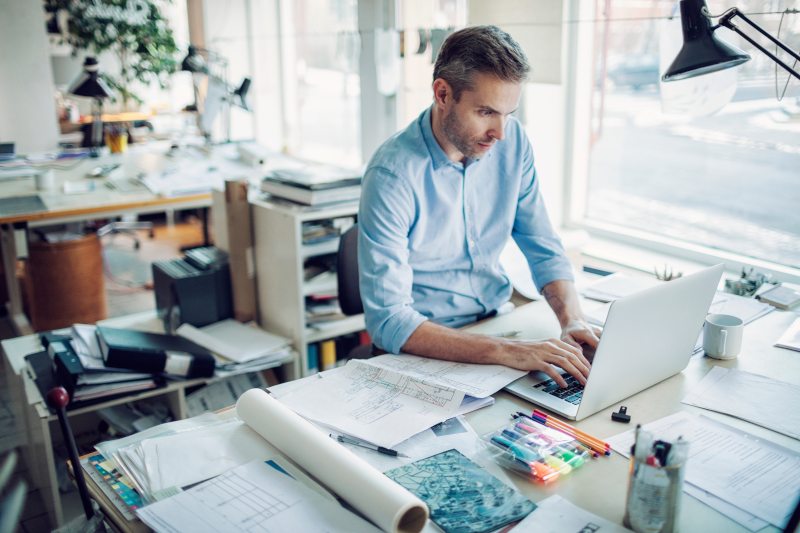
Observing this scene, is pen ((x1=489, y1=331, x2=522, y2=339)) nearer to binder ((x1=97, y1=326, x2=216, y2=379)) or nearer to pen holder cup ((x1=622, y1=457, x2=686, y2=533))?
pen holder cup ((x1=622, y1=457, x2=686, y2=533))

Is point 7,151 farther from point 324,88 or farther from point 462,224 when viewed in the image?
point 462,224

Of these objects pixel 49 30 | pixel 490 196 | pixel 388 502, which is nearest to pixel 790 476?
pixel 388 502

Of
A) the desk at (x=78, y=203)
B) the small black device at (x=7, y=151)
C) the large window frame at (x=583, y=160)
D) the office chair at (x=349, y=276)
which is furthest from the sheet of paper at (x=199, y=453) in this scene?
the small black device at (x=7, y=151)

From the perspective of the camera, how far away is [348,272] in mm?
1874

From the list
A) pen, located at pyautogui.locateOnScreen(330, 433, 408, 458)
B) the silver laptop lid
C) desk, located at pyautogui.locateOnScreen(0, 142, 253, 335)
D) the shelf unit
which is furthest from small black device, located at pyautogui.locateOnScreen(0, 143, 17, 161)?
the silver laptop lid

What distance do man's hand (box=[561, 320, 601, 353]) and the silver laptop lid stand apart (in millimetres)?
146

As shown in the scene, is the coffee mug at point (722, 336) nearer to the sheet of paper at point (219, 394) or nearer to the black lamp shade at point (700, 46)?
the black lamp shade at point (700, 46)

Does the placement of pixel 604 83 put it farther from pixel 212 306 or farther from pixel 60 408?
pixel 60 408

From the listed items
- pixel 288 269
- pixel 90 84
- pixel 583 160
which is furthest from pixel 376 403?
pixel 90 84

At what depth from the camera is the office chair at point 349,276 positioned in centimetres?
186

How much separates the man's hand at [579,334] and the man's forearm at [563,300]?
0.13m

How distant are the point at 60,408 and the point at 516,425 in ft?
2.33

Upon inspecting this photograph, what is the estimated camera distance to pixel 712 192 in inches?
89.7

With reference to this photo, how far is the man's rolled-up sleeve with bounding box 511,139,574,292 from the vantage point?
5.74 ft
